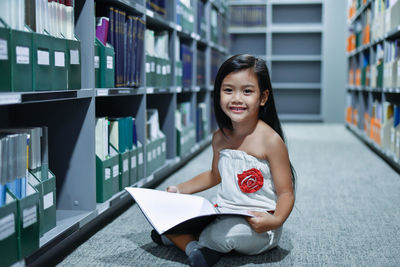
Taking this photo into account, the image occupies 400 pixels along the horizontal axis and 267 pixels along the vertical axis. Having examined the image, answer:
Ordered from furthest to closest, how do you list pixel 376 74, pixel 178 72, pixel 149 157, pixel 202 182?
pixel 376 74, pixel 178 72, pixel 149 157, pixel 202 182

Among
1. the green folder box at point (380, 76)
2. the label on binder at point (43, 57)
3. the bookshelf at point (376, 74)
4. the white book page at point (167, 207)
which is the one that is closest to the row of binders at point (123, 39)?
the label on binder at point (43, 57)

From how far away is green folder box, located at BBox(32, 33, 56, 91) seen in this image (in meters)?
1.34

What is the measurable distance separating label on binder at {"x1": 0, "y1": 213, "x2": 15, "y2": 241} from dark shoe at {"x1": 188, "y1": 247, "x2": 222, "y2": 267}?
0.50 meters

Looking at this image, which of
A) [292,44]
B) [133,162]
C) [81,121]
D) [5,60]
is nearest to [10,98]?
[5,60]

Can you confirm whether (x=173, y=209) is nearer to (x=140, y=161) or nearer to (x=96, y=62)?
(x=96, y=62)

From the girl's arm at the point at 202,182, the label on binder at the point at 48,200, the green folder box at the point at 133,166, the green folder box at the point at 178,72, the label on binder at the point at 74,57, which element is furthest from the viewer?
the green folder box at the point at 178,72

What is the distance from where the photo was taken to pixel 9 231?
117cm

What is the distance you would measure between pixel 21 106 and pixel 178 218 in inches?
31.1

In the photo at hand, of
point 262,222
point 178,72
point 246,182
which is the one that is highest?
point 178,72

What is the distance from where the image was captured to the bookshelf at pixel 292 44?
686 cm

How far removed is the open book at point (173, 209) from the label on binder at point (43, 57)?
0.47m

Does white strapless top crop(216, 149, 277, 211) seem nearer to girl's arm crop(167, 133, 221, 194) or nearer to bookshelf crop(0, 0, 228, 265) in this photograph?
girl's arm crop(167, 133, 221, 194)

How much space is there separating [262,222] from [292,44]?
5985 millimetres

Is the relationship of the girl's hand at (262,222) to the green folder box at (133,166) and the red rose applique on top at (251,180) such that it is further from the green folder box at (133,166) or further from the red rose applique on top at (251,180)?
the green folder box at (133,166)
